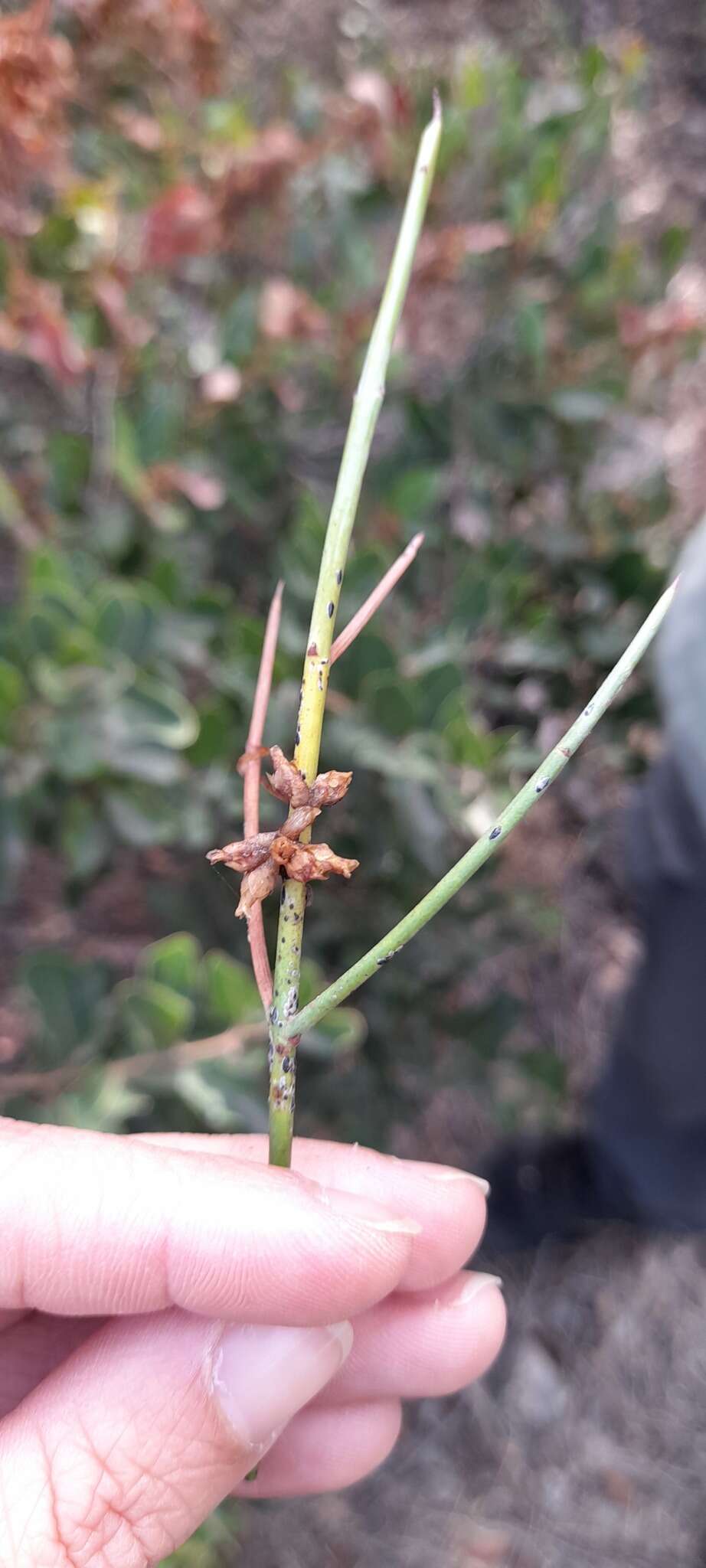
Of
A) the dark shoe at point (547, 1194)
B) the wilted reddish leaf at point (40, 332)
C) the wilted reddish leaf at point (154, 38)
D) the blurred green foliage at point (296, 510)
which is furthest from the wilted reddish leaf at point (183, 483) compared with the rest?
the dark shoe at point (547, 1194)

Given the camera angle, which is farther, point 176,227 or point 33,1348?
point 176,227

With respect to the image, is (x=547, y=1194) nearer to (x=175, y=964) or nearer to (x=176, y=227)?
(x=175, y=964)

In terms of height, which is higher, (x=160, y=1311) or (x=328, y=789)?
(x=328, y=789)

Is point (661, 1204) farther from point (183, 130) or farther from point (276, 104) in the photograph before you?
point (276, 104)

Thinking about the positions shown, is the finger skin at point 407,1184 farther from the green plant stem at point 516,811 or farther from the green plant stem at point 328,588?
the green plant stem at point 516,811

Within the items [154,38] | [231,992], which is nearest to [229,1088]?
[231,992]

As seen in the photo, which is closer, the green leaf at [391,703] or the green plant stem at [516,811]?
the green plant stem at [516,811]
